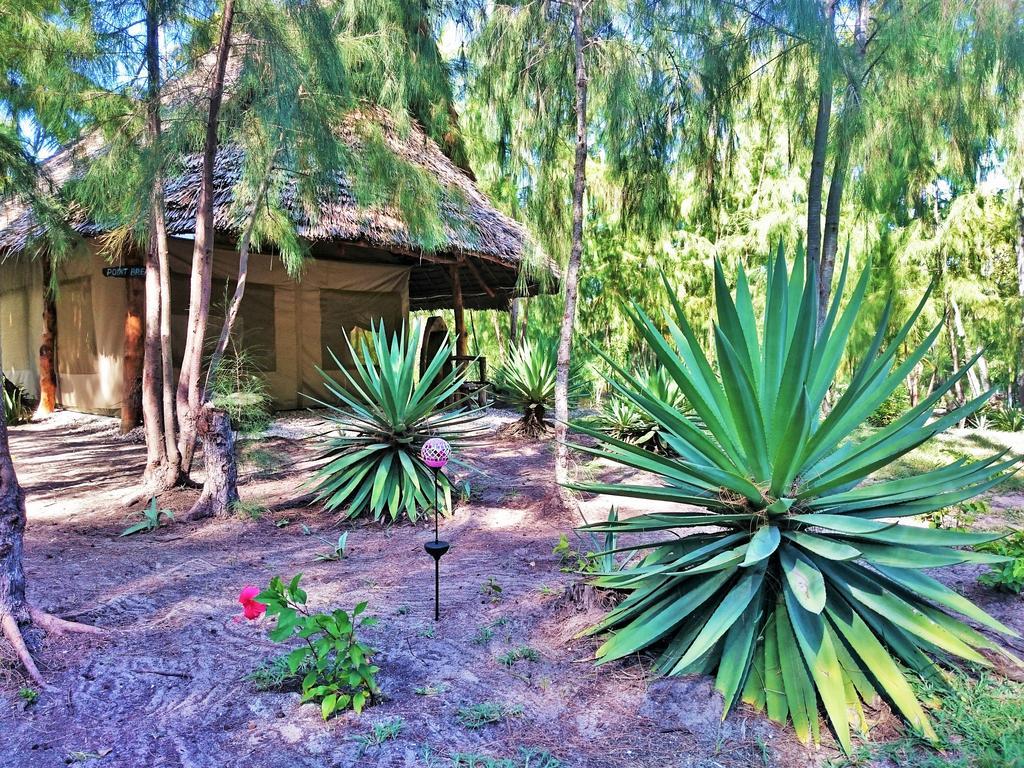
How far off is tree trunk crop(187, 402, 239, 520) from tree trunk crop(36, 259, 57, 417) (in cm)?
752

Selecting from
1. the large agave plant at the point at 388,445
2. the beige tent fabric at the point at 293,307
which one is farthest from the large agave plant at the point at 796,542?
the beige tent fabric at the point at 293,307

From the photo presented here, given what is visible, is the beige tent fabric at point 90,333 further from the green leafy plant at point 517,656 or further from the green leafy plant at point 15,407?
the green leafy plant at point 517,656

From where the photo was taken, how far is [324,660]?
7.89ft

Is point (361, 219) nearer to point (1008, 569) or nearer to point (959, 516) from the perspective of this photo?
point (959, 516)

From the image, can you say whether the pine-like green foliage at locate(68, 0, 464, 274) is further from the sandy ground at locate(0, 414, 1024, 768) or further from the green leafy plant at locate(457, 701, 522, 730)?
the green leafy plant at locate(457, 701, 522, 730)

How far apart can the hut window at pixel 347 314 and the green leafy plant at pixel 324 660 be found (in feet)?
27.3

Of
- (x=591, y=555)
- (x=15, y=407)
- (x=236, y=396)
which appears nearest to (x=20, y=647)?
(x=591, y=555)

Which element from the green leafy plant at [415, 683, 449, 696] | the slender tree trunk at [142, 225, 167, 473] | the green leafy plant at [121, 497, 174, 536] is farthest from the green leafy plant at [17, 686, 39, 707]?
the slender tree trunk at [142, 225, 167, 473]

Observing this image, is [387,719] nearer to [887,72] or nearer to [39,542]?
[39,542]

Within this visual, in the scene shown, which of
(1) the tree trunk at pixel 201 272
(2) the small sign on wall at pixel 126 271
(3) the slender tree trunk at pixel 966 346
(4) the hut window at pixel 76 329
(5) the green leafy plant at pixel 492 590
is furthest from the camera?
(3) the slender tree trunk at pixel 966 346

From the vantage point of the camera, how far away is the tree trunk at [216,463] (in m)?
4.93

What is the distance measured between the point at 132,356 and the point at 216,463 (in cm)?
417

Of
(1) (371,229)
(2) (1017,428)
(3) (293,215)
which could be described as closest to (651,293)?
(2) (1017,428)

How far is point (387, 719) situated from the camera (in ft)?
7.54
